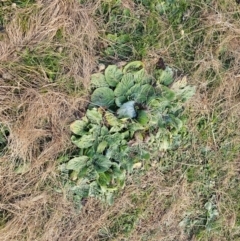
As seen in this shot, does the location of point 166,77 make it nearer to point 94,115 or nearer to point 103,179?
point 94,115

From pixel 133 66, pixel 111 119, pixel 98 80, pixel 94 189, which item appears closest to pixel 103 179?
pixel 94 189

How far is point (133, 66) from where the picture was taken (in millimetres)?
2850

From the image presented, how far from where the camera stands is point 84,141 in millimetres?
2746

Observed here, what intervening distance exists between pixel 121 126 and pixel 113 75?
0.30 m

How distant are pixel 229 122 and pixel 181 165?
0.43m

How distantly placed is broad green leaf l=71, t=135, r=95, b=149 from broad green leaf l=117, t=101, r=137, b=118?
218 millimetres

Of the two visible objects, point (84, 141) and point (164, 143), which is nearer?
point (84, 141)

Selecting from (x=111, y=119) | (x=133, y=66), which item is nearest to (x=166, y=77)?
(x=133, y=66)

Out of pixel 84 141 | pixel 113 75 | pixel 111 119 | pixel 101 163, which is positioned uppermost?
pixel 113 75

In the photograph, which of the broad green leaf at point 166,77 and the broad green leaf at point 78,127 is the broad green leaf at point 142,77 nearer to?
the broad green leaf at point 166,77

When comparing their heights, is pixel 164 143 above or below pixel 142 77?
below

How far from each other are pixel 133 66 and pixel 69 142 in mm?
586

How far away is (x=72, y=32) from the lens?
2.78 metres

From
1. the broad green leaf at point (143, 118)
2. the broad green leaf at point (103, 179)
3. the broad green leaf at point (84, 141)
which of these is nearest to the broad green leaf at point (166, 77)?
the broad green leaf at point (143, 118)
